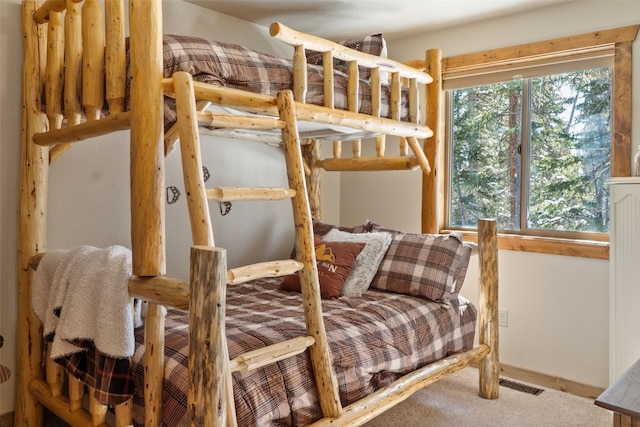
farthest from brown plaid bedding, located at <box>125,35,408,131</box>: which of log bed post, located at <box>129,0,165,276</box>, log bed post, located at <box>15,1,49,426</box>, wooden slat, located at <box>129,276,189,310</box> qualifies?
log bed post, located at <box>15,1,49,426</box>

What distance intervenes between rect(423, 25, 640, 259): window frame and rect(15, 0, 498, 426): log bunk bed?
2.72 feet

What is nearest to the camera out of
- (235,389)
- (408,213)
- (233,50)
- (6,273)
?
(235,389)

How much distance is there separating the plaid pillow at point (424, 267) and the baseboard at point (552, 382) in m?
0.80

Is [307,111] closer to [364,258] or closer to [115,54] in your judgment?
[115,54]

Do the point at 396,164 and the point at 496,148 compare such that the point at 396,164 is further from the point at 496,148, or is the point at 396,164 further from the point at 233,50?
the point at 233,50

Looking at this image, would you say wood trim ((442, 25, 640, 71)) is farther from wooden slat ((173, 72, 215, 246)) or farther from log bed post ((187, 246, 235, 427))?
log bed post ((187, 246, 235, 427))

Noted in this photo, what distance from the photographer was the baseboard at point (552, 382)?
115 inches

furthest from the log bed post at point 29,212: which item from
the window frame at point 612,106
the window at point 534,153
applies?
the window at point 534,153

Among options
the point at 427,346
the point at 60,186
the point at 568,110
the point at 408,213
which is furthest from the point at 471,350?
the point at 60,186

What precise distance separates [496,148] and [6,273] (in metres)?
2.91

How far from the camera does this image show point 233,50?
2.01m

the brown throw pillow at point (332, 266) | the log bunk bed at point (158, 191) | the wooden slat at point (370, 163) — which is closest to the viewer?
the log bunk bed at point (158, 191)

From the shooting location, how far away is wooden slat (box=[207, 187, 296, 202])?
1628mm

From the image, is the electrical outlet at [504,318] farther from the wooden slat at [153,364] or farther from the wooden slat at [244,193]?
the wooden slat at [153,364]
